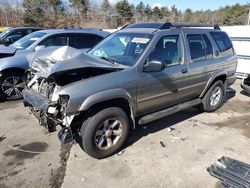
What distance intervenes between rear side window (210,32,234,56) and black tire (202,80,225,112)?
→ 731mm

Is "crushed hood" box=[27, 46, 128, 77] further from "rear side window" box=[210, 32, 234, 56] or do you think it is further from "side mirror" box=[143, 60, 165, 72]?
"rear side window" box=[210, 32, 234, 56]

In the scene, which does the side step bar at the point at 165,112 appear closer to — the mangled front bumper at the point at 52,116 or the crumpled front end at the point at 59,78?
the crumpled front end at the point at 59,78

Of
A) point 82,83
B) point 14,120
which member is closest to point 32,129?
point 14,120

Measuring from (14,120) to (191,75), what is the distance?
12.7 feet

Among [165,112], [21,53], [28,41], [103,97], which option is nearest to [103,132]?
[103,97]

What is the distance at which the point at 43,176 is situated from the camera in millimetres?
3590

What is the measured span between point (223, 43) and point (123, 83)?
11.1 ft

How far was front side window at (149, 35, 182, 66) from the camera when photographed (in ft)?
14.5

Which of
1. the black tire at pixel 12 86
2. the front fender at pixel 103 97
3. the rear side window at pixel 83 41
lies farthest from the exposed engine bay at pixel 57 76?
the rear side window at pixel 83 41

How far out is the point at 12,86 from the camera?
22.4ft

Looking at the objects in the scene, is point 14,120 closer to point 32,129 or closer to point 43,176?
point 32,129

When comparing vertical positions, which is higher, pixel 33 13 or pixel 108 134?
pixel 33 13

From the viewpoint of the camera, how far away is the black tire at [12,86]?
6.64m

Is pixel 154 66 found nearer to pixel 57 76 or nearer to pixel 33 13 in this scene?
pixel 57 76
